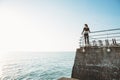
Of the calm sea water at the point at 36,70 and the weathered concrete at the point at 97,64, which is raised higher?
the weathered concrete at the point at 97,64

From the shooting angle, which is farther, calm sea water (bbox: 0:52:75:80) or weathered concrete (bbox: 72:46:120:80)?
calm sea water (bbox: 0:52:75:80)

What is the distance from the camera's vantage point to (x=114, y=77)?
6426mm

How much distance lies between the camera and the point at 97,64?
7.36 metres

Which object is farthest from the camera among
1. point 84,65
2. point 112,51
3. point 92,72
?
point 84,65

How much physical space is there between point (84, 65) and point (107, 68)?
5.68 feet

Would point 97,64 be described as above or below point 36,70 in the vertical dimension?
above

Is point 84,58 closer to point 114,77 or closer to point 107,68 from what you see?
point 107,68

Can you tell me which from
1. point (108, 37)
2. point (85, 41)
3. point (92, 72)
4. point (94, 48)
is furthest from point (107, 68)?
point (85, 41)

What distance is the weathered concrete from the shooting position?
6612mm

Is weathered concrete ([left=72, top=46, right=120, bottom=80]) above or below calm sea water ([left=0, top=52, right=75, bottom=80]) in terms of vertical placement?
above

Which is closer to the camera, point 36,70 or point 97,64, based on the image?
point 97,64

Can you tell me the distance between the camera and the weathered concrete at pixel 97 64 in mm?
6612

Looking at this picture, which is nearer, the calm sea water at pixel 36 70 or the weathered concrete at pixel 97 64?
the weathered concrete at pixel 97 64

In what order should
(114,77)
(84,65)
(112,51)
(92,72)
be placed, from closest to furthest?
(114,77), (112,51), (92,72), (84,65)
